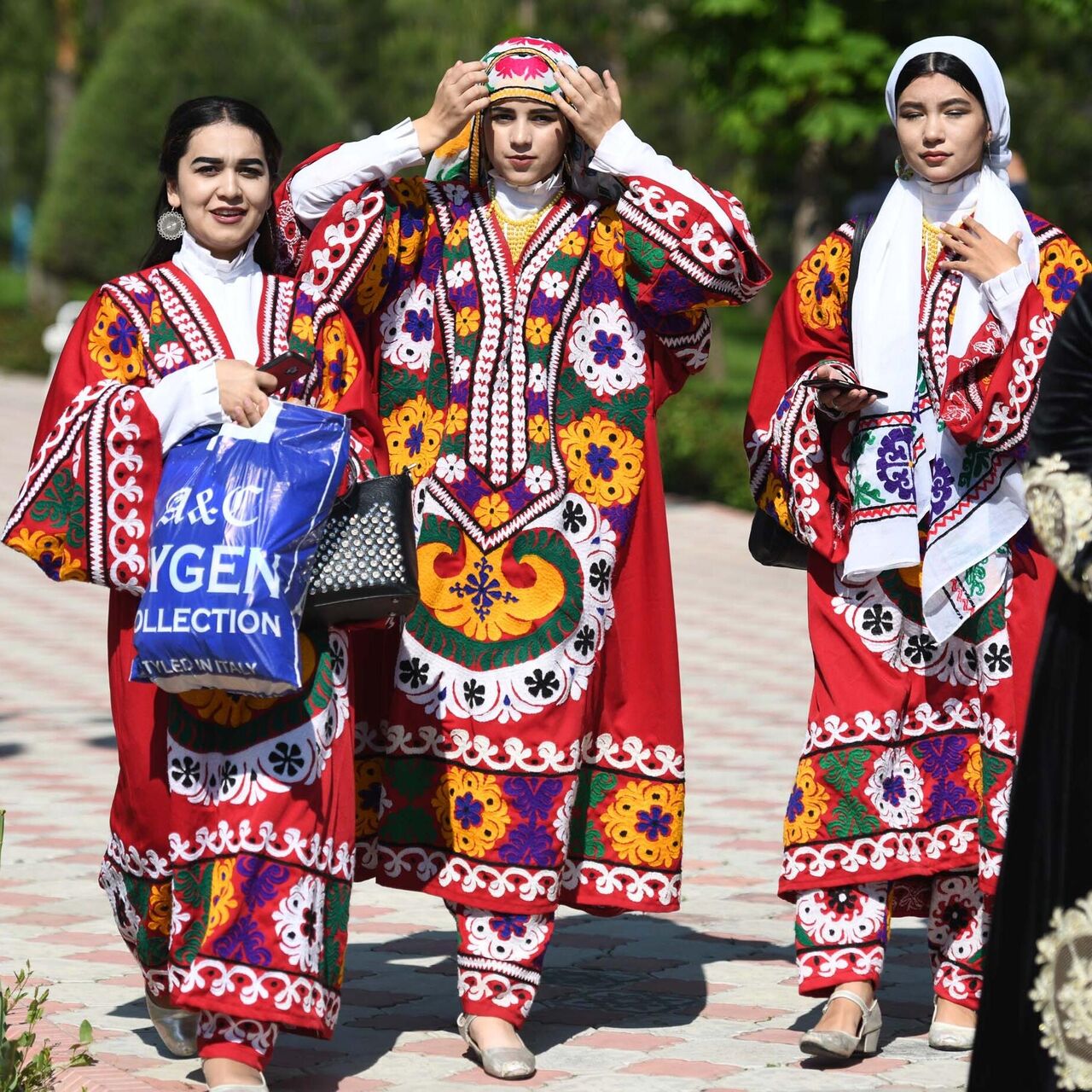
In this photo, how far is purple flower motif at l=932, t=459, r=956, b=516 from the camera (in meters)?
4.52

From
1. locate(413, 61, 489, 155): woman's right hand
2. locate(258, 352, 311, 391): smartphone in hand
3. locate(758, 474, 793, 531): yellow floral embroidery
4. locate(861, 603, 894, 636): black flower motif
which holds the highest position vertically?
locate(413, 61, 489, 155): woman's right hand

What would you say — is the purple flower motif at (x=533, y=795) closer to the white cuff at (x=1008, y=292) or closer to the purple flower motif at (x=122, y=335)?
the purple flower motif at (x=122, y=335)

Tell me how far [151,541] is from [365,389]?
0.62m

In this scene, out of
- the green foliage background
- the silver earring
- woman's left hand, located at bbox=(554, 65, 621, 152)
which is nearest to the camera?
the silver earring

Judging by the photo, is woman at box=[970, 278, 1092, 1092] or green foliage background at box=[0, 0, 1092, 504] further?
green foliage background at box=[0, 0, 1092, 504]

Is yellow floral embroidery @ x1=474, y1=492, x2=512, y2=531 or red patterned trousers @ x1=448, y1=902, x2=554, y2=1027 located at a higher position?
yellow floral embroidery @ x1=474, y1=492, x2=512, y2=531

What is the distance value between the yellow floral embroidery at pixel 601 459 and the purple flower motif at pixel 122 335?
93cm

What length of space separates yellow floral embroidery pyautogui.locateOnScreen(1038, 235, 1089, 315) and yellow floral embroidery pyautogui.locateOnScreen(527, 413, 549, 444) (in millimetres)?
1085

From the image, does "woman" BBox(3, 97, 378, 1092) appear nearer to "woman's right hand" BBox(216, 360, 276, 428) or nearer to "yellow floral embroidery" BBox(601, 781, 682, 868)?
"woman's right hand" BBox(216, 360, 276, 428)

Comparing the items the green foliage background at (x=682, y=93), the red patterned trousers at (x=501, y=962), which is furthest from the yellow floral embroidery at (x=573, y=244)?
the green foliage background at (x=682, y=93)

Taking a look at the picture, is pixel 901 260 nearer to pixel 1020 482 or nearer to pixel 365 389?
pixel 1020 482

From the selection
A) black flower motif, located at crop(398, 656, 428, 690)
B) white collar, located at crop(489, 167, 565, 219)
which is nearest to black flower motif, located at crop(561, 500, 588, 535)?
black flower motif, located at crop(398, 656, 428, 690)

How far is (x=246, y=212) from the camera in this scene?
426cm

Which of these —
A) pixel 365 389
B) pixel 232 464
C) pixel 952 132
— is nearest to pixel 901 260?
pixel 952 132
